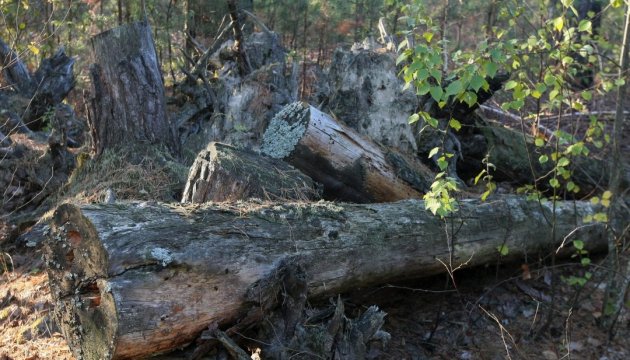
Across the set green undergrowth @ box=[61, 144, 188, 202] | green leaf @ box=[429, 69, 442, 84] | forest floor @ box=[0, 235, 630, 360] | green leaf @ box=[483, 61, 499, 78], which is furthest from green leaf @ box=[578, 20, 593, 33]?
green undergrowth @ box=[61, 144, 188, 202]

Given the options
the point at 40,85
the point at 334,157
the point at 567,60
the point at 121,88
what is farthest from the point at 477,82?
the point at 40,85

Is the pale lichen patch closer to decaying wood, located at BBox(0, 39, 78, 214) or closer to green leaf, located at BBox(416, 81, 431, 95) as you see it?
green leaf, located at BBox(416, 81, 431, 95)

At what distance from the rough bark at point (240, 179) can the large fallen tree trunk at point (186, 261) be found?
58 centimetres

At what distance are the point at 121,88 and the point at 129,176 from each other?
1.01 m

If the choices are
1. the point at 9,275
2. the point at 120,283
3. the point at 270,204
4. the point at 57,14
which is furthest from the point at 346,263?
the point at 57,14

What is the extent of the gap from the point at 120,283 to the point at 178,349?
57cm

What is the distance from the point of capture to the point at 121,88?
5891mm

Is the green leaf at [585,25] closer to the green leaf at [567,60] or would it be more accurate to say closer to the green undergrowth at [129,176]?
the green leaf at [567,60]

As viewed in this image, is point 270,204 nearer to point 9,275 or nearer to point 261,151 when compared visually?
point 261,151

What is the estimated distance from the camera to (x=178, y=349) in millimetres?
3111

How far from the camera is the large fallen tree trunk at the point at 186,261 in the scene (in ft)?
Answer: 9.39

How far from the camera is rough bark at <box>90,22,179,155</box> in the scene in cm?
590

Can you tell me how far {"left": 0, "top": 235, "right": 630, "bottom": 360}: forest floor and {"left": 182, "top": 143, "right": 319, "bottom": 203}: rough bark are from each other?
0.98 meters

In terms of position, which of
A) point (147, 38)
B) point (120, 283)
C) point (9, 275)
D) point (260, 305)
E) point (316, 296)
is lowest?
point (9, 275)
